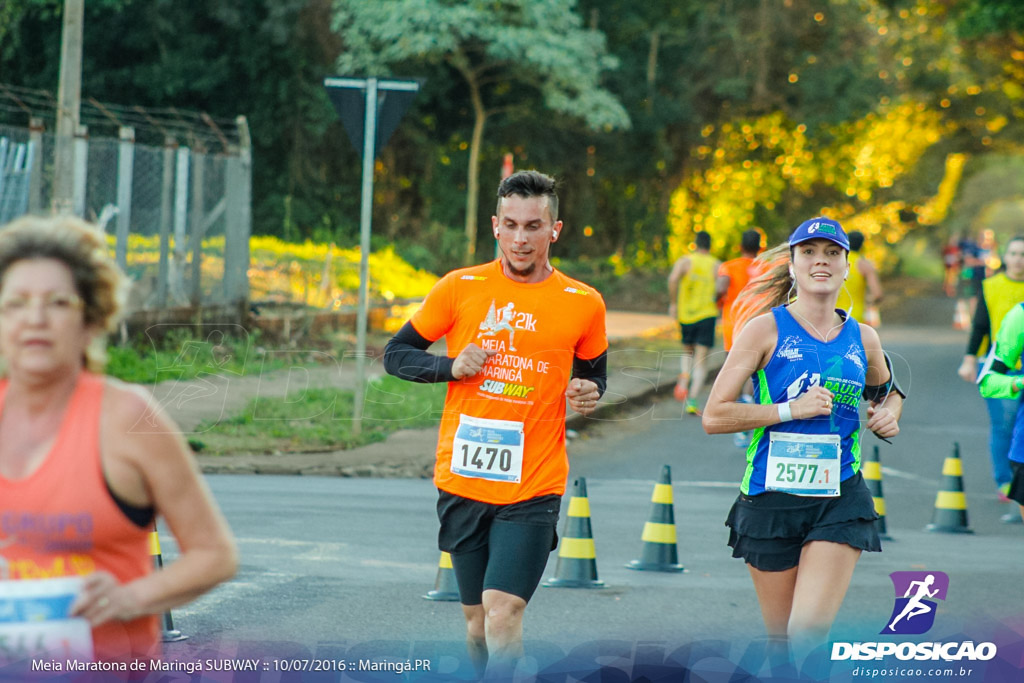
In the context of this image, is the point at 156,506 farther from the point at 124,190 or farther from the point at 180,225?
the point at 180,225

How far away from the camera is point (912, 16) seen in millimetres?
38469

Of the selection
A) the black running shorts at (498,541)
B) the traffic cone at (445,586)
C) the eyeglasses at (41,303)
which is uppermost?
the eyeglasses at (41,303)

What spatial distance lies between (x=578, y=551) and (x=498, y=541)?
335 centimetres

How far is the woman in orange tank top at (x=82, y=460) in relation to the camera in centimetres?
281

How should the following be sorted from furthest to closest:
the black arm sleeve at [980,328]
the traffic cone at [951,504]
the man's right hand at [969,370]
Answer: the black arm sleeve at [980,328] < the traffic cone at [951,504] < the man's right hand at [969,370]

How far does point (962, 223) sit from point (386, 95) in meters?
100

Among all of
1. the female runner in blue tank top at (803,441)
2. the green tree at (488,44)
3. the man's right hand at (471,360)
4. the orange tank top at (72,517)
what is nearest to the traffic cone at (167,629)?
the man's right hand at (471,360)

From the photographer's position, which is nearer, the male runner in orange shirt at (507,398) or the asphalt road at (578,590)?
the male runner in orange shirt at (507,398)

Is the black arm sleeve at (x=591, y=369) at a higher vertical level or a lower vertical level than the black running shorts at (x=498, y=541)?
higher

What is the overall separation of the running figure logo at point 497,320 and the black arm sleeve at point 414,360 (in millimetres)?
163

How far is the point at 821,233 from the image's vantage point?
519 centimetres

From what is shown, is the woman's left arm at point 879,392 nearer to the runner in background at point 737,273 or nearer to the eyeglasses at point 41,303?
the eyeglasses at point 41,303

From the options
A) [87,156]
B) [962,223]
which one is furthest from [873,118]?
[962,223]

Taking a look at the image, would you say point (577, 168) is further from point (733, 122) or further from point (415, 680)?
point (415, 680)
